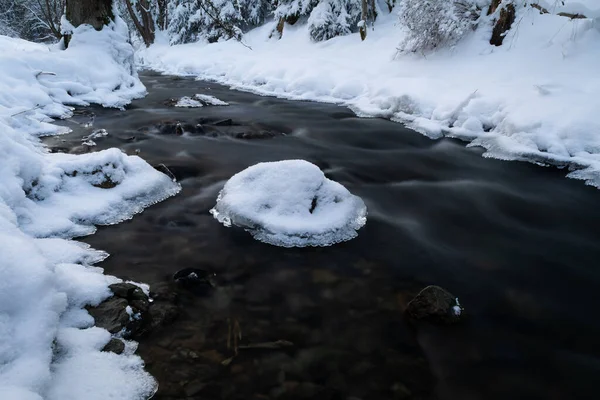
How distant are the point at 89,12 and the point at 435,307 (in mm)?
10119

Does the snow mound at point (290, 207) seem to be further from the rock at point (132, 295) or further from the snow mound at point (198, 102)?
the snow mound at point (198, 102)

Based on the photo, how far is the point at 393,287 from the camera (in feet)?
8.96

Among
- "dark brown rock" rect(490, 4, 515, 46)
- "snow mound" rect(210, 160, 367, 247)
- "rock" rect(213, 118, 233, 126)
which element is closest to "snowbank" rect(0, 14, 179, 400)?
"snow mound" rect(210, 160, 367, 247)

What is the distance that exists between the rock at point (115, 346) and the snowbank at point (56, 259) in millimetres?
28

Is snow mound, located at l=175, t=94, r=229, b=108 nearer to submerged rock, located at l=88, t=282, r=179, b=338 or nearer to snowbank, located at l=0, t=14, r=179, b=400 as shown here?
snowbank, located at l=0, t=14, r=179, b=400

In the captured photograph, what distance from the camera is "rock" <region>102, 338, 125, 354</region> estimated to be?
2.00 m

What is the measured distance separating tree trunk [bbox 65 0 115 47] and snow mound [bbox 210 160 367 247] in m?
7.90

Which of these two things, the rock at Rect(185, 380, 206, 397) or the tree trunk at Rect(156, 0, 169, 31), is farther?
the tree trunk at Rect(156, 0, 169, 31)

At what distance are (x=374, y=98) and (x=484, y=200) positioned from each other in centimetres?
437

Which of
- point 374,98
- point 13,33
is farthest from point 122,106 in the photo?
point 13,33

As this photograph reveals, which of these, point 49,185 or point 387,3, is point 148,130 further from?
point 387,3

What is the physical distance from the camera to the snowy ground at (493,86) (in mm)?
5039

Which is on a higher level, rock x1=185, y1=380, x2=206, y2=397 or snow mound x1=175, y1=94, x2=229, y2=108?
rock x1=185, y1=380, x2=206, y2=397

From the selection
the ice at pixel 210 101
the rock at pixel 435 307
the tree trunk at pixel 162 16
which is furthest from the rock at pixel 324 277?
the tree trunk at pixel 162 16
